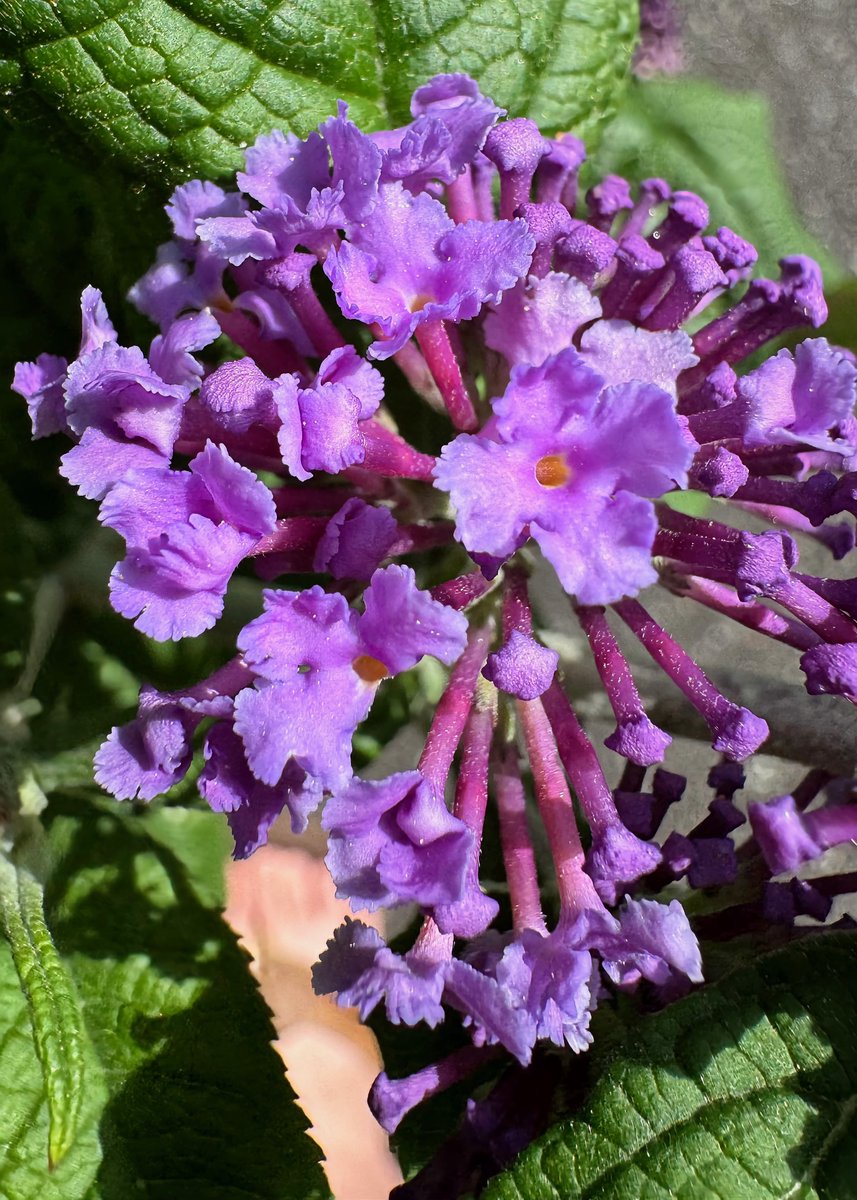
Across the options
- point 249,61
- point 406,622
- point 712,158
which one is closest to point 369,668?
point 406,622

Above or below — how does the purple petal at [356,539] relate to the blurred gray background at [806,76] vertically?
below

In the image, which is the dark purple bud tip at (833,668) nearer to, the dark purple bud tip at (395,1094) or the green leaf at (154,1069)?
the dark purple bud tip at (395,1094)

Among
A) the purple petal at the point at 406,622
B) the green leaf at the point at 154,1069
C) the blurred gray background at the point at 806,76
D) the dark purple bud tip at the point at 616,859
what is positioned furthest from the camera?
the blurred gray background at the point at 806,76

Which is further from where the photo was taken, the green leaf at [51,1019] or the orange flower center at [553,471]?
the green leaf at [51,1019]

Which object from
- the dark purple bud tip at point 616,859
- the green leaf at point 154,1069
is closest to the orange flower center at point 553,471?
the dark purple bud tip at point 616,859

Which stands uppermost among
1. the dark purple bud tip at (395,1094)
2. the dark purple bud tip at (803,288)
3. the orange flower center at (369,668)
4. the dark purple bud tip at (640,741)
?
the dark purple bud tip at (803,288)

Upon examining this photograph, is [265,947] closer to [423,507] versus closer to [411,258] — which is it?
[423,507]

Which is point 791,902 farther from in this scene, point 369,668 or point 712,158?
point 712,158
